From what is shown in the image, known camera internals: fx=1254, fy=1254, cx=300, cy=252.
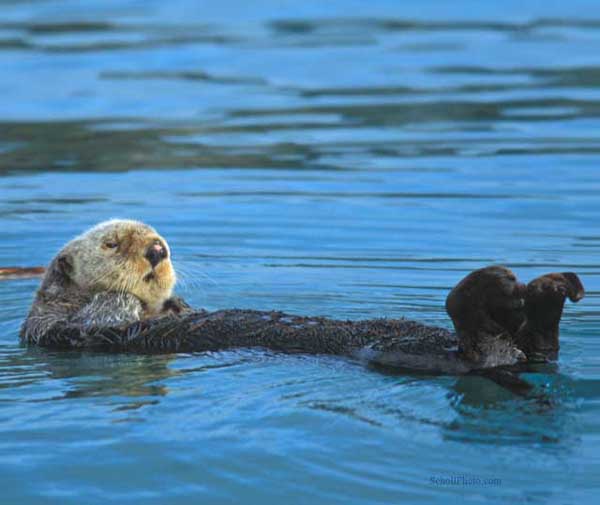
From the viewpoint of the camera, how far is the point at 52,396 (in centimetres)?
514

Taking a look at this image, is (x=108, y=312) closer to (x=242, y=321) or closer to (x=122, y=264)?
(x=122, y=264)

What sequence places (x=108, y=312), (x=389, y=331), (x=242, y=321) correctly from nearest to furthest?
(x=389, y=331) < (x=242, y=321) < (x=108, y=312)

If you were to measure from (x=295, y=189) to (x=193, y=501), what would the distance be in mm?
6276

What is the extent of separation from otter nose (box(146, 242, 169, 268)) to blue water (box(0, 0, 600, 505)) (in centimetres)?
52

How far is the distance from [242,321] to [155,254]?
2.18 ft

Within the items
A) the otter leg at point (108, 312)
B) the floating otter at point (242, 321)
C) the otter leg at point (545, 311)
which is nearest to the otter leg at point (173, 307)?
the floating otter at point (242, 321)

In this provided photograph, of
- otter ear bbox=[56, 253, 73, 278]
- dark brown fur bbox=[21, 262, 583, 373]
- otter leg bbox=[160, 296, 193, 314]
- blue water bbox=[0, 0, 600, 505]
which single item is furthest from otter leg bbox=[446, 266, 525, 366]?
otter ear bbox=[56, 253, 73, 278]

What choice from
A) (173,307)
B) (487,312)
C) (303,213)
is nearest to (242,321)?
(173,307)

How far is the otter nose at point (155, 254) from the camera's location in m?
5.96

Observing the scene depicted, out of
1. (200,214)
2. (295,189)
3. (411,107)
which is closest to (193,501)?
(200,214)

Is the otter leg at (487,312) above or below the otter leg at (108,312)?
above

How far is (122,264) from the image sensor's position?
5.99 m

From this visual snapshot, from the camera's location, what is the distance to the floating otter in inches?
189

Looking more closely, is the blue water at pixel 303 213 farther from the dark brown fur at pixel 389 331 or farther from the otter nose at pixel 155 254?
the otter nose at pixel 155 254
